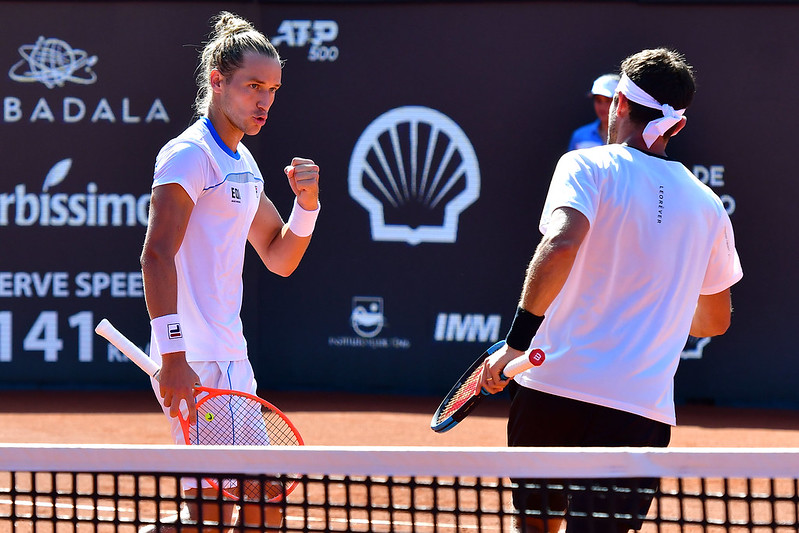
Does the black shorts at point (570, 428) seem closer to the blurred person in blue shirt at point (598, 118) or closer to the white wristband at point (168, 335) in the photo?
the white wristband at point (168, 335)

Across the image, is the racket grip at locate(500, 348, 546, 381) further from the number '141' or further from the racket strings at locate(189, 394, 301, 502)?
the number '141'

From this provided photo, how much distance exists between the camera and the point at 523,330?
8.79 feet

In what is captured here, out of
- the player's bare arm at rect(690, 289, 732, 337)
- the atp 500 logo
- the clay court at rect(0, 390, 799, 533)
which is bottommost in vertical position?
the clay court at rect(0, 390, 799, 533)

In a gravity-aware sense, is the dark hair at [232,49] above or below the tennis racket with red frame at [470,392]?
above

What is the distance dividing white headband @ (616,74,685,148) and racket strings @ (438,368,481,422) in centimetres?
78

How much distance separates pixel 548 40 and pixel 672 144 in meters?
1.10

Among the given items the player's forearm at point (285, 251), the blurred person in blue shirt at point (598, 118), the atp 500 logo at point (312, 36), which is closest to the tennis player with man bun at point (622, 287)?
the player's forearm at point (285, 251)

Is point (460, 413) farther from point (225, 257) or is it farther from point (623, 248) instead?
point (225, 257)

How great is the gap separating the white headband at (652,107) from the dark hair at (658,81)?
12 millimetres

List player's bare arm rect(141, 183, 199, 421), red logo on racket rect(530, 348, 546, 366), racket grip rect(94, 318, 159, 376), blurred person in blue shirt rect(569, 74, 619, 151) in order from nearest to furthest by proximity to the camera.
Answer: red logo on racket rect(530, 348, 546, 366)
player's bare arm rect(141, 183, 199, 421)
racket grip rect(94, 318, 159, 376)
blurred person in blue shirt rect(569, 74, 619, 151)

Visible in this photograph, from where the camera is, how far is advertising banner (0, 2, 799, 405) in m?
7.56

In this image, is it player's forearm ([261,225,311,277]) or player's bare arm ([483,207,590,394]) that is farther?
player's forearm ([261,225,311,277])

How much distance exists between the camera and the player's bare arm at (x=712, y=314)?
3.11m

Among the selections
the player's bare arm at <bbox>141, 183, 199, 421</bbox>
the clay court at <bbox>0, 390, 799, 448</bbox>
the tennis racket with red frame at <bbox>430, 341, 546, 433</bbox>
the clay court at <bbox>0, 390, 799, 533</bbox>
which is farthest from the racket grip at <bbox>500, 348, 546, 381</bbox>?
the clay court at <bbox>0, 390, 799, 448</bbox>
